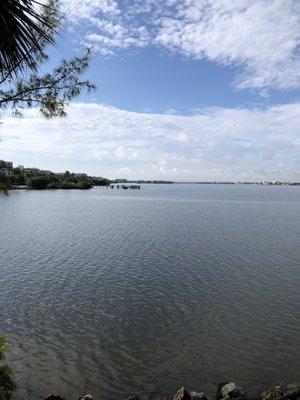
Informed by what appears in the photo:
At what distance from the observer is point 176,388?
19.9 metres

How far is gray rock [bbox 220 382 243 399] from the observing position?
60.8 feet

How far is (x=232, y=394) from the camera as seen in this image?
61.0ft

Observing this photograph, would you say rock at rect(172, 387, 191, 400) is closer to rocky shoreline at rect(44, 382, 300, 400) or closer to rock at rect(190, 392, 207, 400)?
rocky shoreline at rect(44, 382, 300, 400)

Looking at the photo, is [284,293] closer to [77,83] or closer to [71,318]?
[71,318]

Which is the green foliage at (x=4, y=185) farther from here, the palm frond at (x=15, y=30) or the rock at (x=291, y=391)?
the rock at (x=291, y=391)

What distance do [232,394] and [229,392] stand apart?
156 millimetres

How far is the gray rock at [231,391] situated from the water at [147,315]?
4.28ft

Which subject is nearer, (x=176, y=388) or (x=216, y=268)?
(x=176, y=388)

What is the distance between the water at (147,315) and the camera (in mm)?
21219

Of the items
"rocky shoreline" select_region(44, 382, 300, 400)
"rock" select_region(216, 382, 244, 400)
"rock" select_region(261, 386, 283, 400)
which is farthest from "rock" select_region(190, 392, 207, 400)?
"rock" select_region(261, 386, 283, 400)

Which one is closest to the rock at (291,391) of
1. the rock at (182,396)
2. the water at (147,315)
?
the water at (147,315)

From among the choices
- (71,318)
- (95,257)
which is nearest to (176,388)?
(71,318)

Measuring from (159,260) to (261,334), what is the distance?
70.7ft

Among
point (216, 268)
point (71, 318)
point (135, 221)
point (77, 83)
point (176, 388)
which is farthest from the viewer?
point (135, 221)
